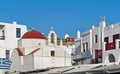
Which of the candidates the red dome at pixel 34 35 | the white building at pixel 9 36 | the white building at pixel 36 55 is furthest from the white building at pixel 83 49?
the white building at pixel 9 36

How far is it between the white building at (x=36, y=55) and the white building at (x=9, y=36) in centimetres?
350

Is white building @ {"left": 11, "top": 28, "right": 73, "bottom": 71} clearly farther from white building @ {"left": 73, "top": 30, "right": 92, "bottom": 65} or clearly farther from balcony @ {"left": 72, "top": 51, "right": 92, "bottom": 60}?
white building @ {"left": 73, "top": 30, "right": 92, "bottom": 65}

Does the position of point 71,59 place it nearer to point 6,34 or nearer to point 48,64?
point 48,64

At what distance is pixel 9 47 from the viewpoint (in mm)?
54000

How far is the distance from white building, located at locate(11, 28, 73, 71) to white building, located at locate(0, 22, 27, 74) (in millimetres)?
3500

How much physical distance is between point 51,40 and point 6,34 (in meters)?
6.08

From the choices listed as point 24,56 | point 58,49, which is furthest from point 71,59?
point 24,56

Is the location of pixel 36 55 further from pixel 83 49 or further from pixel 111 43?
pixel 111 43

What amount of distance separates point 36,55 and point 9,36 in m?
9.11

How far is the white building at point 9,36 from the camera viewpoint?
5272 cm

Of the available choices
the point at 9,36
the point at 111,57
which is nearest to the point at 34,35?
the point at 9,36

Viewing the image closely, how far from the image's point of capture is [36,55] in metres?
46.1

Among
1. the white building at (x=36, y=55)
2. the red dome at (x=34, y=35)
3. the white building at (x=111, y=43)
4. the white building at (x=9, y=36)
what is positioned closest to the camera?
the white building at (x=111, y=43)

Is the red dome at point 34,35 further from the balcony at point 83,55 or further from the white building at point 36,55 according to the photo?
the balcony at point 83,55
